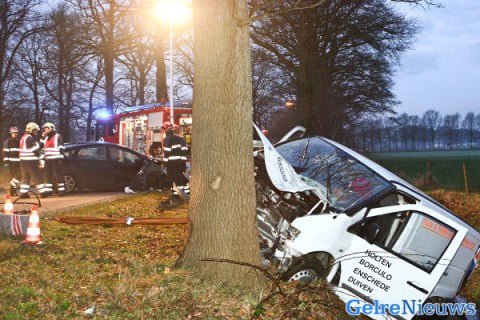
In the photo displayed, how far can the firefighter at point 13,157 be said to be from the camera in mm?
12266

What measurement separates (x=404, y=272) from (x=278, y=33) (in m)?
19.7

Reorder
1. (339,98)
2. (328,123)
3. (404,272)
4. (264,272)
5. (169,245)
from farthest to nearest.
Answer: (339,98), (328,123), (169,245), (404,272), (264,272)

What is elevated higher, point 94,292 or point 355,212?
point 355,212

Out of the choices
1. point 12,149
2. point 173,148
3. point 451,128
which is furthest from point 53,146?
point 451,128

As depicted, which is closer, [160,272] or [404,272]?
[160,272]

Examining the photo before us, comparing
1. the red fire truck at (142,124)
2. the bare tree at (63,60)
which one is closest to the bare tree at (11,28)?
the bare tree at (63,60)

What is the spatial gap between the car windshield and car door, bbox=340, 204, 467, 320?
383 millimetres

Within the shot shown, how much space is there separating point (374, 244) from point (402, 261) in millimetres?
358

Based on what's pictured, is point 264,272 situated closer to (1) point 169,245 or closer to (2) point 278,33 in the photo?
(1) point 169,245

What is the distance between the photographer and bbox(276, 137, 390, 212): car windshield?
6219mm

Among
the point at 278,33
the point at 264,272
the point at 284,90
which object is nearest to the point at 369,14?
the point at 278,33

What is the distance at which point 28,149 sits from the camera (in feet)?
38.0

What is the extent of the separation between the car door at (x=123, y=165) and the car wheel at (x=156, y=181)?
17.8 inches

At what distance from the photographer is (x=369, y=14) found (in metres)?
23.9
